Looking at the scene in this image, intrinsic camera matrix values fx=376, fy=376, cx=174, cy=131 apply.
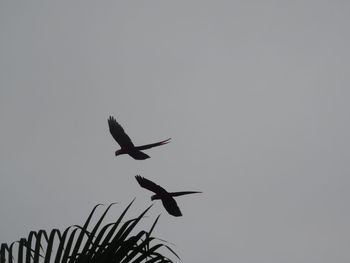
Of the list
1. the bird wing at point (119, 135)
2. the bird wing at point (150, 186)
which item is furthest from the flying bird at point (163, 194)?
the bird wing at point (119, 135)

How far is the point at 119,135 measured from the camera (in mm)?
3170

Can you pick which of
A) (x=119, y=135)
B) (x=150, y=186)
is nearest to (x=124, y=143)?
(x=119, y=135)

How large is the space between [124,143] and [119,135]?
0.09 meters

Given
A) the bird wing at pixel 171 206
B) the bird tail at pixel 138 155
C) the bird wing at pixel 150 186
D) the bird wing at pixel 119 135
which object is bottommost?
the bird wing at pixel 171 206

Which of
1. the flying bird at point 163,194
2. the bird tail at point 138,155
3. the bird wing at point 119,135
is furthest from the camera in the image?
the bird wing at point 119,135

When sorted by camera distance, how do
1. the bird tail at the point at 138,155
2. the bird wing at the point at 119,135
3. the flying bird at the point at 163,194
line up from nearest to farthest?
1. the flying bird at the point at 163,194
2. the bird tail at the point at 138,155
3. the bird wing at the point at 119,135

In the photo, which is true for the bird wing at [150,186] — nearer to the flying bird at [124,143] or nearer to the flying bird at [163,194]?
the flying bird at [163,194]

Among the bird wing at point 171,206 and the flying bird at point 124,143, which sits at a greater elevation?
the flying bird at point 124,143

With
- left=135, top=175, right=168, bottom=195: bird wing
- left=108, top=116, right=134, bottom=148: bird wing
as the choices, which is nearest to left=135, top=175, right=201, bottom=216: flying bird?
left=135, top=175, right=168, bottom=195: bird wing

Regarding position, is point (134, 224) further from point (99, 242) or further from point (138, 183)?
point (138, 183)

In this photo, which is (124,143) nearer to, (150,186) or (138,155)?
(138,155)

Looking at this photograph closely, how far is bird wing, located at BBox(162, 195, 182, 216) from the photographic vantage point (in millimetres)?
2623

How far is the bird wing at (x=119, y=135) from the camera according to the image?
3.12 metres

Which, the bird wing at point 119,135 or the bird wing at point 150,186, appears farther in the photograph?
the bird wing at point 119,135
